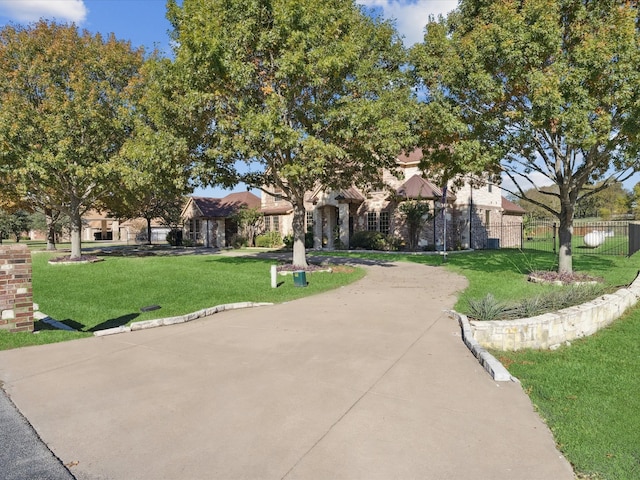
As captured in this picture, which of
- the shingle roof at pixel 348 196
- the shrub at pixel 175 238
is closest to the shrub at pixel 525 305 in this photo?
the shingle roof at pixel 348 196

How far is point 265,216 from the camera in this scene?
119ft

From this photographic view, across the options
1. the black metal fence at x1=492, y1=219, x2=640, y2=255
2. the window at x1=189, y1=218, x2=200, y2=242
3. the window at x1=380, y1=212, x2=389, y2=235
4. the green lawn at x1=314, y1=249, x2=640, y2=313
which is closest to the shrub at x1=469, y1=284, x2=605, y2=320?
the green lawn at x1=314, y1=249, x2=640, y2=313

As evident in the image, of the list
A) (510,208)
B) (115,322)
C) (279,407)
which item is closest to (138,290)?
Answer: (115,322)

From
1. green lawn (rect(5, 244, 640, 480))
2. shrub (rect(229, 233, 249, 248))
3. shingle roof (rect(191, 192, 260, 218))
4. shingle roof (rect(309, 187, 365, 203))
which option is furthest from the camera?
shingle roof (rect(191, 192, 260, 218))

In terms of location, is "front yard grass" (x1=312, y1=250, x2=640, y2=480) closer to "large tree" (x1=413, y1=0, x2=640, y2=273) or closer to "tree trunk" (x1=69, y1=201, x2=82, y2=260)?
"large tree" (x1=413, y1=0, x2=640, y2=273)

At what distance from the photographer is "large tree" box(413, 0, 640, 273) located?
Answer: 10.5 meters

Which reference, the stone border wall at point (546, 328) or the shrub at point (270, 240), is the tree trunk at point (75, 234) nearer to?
the shrub at point (270, 240)

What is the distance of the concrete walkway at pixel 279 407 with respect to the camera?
3.47m

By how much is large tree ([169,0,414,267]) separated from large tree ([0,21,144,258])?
6.95m

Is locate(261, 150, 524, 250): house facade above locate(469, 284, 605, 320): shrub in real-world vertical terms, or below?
above

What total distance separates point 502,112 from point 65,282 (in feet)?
51.2

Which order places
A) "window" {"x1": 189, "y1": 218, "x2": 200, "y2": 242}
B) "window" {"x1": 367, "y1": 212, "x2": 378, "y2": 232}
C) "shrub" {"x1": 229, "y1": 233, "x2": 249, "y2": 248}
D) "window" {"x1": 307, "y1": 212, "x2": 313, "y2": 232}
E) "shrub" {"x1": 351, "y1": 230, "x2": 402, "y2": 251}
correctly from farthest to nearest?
"window" {"x1": 189, "y1": 218, "x2": 200, "y2": 242}, "shrub" {"x1": 229, "y1": 233, "x2": 249, "y2": 248}, "window" {"x1": 307, "y1": 212, "x2": 313, "y2": 232}, "window" {"x1": 367, "y1": 212, "x2": 378, "y2": 232}, "shrub" {"x1": 351, "y1": 230, "x2": 402, "y2": 251}

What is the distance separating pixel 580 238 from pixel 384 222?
18.4m

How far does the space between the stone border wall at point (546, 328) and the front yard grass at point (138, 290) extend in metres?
5.51
